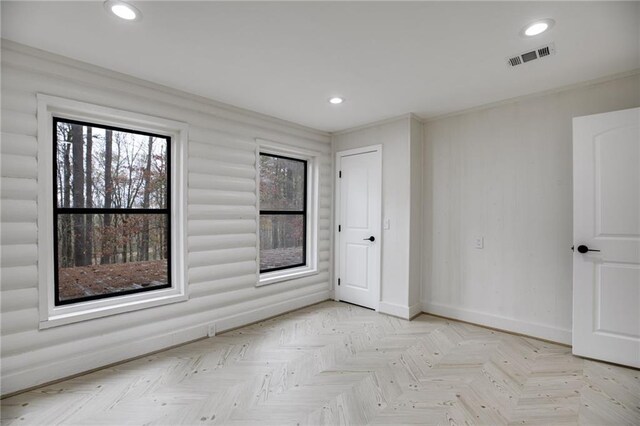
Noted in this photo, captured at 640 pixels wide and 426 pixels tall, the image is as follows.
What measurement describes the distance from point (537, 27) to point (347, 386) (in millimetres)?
2857

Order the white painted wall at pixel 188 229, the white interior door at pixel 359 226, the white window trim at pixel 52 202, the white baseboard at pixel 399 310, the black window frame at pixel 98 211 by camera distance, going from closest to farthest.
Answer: the white painted wall at pixel 188 229 → the white window trim at pixel 52 202 → the black window frame at pixel 98 211 → the white baseboard at pixel 399 310 → the white interior door at pixel 359 226

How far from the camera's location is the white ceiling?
188 cm

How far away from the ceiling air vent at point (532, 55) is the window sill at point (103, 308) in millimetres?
3622

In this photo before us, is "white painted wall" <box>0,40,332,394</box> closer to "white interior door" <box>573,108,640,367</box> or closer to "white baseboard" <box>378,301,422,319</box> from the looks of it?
"white baseboard" <box>378,301,422,319</box>

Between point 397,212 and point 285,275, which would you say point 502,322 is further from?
point 285,275

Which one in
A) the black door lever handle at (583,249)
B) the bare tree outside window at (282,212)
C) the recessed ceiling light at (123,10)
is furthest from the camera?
the bare tree outside window at (282,212)

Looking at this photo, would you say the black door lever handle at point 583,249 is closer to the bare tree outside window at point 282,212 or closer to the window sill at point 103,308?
the bare tree outside window at point 282,212

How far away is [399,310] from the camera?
3898 mm

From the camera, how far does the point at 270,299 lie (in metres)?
3.88

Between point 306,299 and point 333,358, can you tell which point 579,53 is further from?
point 306,299

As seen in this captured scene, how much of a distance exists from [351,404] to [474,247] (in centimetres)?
239

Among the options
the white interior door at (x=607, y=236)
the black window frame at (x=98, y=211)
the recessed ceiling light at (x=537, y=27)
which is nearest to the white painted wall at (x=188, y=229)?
the black window frame at (x=98, y=211)

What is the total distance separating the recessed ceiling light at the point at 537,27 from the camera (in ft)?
6.50

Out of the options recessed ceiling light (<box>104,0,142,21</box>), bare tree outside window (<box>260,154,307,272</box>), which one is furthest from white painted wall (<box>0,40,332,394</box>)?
Result: recessed ceiling light (<box>104,0,142,21</box>)
